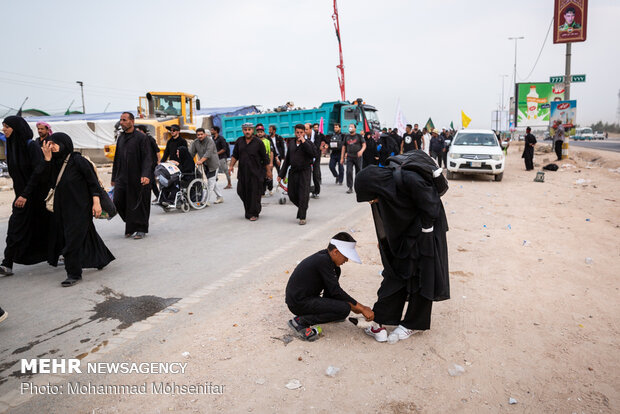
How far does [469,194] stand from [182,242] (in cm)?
813

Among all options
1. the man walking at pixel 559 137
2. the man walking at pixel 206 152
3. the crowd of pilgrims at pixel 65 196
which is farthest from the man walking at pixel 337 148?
the man walking at pixel 559 137

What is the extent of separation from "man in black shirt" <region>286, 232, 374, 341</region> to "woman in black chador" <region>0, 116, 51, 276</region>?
3556mm

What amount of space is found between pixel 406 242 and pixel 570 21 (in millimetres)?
22980

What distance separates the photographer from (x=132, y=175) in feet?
23.6

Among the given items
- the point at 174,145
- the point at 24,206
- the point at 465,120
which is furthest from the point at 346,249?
the point at 465,120

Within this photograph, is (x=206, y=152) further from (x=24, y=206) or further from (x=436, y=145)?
(x=436, y=145)

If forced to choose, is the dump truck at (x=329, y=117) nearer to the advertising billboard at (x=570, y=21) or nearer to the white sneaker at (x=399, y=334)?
the advertising billboard at (x=570, y=21)

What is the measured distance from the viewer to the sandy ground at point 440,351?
279 centimetres

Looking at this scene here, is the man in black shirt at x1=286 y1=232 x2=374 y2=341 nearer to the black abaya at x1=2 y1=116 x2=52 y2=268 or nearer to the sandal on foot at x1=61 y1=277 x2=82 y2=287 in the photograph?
the sandal on foot at x1=61 y1=277 x2=82 y2=287

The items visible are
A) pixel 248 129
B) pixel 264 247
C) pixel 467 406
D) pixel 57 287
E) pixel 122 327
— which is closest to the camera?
pixel 467 406

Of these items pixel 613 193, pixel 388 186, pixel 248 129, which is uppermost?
pixel 248 129

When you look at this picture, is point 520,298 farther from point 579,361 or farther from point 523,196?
point 523,196

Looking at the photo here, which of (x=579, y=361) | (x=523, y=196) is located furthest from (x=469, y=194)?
(x=579, y=361)

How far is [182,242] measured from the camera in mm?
6930
